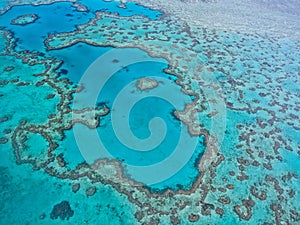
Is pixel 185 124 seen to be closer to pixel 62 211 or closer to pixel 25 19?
pixel 62 211

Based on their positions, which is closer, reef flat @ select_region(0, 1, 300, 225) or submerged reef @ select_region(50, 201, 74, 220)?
submerged reef @ select_region(50, 201, 74, 220)

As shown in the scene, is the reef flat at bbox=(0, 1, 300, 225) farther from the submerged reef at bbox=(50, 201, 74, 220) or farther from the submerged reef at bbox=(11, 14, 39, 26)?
the submerged reef at bbox=(11, 14, 39, 26)

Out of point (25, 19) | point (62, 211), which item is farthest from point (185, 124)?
point (25, 19)

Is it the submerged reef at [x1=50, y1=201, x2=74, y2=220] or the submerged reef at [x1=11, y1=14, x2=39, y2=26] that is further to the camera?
the submerged reef at [x1=11, y1=14, x2=39, y2=26]

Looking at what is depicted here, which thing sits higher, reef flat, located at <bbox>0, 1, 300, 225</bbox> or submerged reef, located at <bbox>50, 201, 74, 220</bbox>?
reef flat, located at <bbox>0, 1, 300, 225</bbox>

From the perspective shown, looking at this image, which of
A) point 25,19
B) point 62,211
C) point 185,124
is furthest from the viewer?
point 25,19

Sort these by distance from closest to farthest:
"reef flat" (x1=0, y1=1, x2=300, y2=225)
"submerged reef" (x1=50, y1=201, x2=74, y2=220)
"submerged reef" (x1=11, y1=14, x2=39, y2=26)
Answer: "submerged reef" (x1=50, y1=201, x2=74, y2=220) → "reef flat" (x1=0, y1=1, x2=300, y2=225) → "submerged reef" (x1=11, y1=14, x2=39, y2=26)

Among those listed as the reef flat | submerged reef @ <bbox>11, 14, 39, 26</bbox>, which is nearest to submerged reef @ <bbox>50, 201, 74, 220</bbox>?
the reef flat

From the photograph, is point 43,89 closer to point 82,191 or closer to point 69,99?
point 69,99

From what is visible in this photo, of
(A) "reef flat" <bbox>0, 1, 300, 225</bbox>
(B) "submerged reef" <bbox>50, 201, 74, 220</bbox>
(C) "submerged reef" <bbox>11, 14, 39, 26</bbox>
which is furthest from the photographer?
(C) "submerged reef" <bbox>11, 14, 39, 26</bbox>

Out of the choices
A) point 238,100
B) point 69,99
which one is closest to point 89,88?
point 69,99
